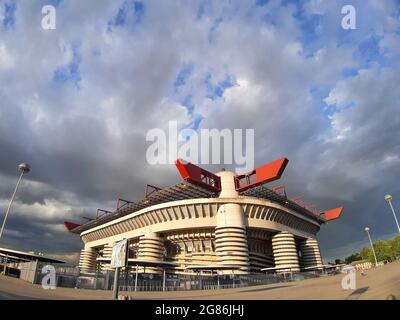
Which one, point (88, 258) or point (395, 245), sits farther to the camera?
point (395, 245)

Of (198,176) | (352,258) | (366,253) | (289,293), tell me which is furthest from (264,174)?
(352,258)

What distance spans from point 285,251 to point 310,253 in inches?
643

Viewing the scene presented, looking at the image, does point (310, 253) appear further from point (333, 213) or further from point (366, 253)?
point (366, 253)

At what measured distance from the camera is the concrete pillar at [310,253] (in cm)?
6712

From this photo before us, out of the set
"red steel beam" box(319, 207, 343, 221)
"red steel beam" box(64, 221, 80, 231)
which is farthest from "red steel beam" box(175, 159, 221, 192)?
"red steel beam" box(64, 221, 80, 231)

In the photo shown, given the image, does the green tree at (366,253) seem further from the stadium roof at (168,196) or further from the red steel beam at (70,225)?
the red steel beam at (70,225)

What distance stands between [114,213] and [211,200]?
1333 inches

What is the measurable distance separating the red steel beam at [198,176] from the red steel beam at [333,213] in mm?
39958

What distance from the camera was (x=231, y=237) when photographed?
1971 inches
